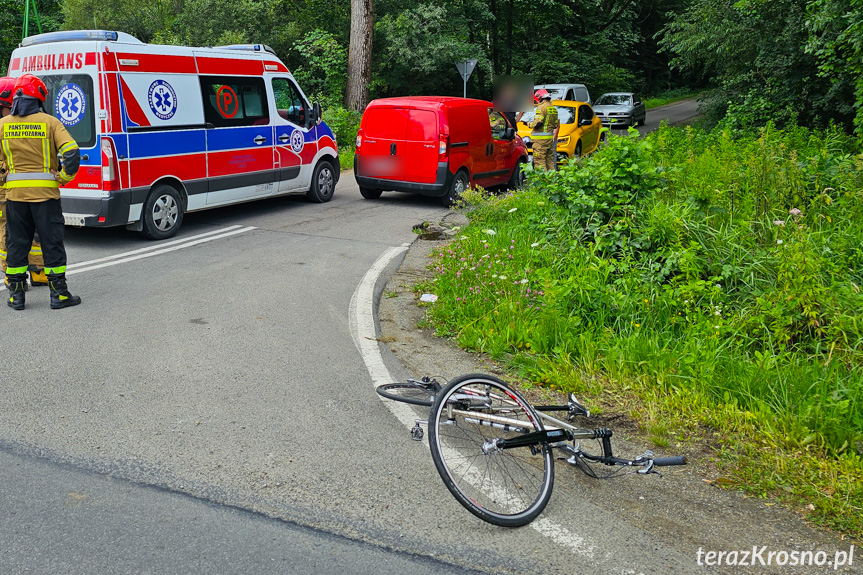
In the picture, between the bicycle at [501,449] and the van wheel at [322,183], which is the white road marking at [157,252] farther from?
the bicycle at [501,449]

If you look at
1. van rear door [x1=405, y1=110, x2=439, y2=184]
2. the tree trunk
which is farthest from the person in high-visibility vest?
the tree trunk

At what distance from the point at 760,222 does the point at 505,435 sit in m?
3.71

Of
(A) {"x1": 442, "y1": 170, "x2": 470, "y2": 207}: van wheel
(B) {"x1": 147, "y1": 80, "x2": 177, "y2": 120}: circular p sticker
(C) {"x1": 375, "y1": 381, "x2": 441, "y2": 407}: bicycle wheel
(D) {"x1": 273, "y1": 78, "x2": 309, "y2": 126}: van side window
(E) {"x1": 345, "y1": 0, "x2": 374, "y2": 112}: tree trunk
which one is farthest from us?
(E) {"x1": 345, "y1": 0, "x2": 374, "y2": 112}: tree trunk

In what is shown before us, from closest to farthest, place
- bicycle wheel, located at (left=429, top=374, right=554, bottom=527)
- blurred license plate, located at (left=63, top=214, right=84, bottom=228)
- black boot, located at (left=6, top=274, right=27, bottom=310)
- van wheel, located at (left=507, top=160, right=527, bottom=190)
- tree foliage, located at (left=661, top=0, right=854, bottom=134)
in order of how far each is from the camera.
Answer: bicycle wheel, located at (left=429, top=374, right=554, bottom=527)
black boot, located at (left=6, top=274, right=27, bottom=310)
blurred license plate, located at (left=63, top=214, right=84, bottom=228)
van wheel, located at (left=507, top=160, right=527, bottom=190)
tree foliage, located at (left=661, top=0, right=854, bottom=134)

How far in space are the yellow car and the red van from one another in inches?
151

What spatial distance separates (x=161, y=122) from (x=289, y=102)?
283cm

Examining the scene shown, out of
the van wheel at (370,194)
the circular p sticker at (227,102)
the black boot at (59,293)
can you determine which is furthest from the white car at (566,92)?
the black boot at (59,293)

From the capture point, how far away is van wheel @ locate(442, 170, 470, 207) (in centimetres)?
1292

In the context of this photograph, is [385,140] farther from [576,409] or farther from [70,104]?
[576,409]

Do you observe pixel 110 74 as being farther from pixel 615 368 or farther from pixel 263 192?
pixel 615 368

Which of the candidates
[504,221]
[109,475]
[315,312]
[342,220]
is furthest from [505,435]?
[342,220]

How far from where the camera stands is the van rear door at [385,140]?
41.8 ft

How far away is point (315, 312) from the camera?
698cm

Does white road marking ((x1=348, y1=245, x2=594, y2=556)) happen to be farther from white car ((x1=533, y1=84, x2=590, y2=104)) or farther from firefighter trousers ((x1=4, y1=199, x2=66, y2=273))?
white car ((x1=533, y1=84, x2=590, y2=104))
